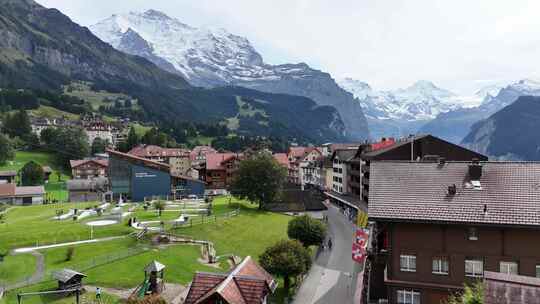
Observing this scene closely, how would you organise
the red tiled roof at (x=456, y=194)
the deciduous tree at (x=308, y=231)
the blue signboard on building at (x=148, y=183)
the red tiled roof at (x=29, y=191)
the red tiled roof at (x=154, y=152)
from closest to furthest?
the red tiled roof at (x=456, y=194)
the deciduous tree at (x=308, y=231)
the blue signboard on building at (x=148, y=183)
the red tiled roof at (x=29, y=191)
the red tiled roof at (x=154, y=152)

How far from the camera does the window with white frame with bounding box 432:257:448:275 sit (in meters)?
34.8

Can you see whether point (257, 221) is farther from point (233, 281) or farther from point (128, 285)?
point (233, 281)

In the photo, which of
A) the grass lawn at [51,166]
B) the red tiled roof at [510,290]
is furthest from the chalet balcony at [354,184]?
the red tiled roof at [510,290]

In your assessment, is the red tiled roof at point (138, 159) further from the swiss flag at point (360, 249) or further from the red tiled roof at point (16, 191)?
the swiss flag at point (360, 249)

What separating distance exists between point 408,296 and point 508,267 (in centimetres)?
758

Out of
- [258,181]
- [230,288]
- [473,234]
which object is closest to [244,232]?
[258,181]

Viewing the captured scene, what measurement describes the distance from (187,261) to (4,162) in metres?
121

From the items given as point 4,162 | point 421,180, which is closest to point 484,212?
point 421,180

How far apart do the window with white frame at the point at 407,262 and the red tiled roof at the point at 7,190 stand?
347 feet

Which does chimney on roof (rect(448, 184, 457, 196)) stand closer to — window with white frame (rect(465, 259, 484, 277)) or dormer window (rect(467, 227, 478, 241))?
dormer window (rect(467, 227, 478, 241))

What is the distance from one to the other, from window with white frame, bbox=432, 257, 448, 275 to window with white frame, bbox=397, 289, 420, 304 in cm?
223

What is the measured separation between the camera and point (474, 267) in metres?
34.2

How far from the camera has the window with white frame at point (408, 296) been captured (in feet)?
115

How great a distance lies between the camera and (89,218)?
70938mm
